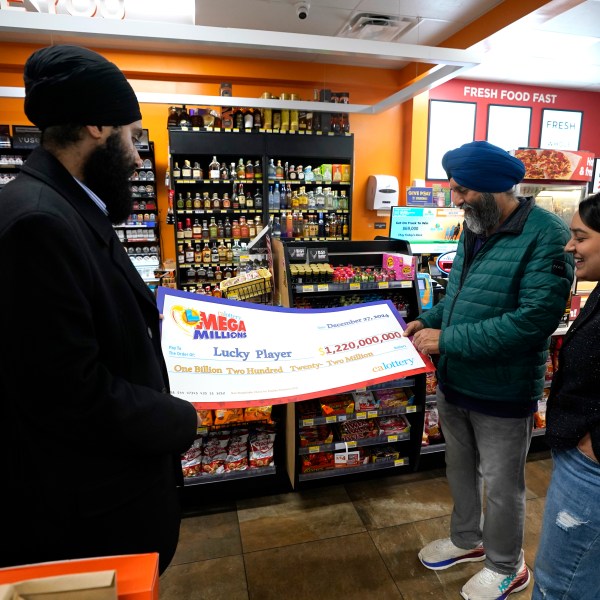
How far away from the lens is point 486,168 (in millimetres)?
1805

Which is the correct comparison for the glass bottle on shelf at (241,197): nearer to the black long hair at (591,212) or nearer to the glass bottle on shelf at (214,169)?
the glass bottle on shelf at (214,169)

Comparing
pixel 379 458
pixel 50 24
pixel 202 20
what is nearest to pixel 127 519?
pixel 379 458

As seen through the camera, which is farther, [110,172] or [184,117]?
[184,117]

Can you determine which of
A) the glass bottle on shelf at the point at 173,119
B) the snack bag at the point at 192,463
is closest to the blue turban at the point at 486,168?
the snack bag at the point at 192,463

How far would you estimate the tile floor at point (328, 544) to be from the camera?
7.20 ft

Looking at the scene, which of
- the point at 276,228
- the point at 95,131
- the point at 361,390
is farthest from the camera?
the point at 276,228

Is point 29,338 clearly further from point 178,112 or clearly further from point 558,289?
point 178,112

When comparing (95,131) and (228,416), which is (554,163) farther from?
(95,131)

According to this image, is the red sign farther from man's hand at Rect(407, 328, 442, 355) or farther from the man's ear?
the man's ear

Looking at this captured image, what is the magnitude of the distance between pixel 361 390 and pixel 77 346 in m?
2.22

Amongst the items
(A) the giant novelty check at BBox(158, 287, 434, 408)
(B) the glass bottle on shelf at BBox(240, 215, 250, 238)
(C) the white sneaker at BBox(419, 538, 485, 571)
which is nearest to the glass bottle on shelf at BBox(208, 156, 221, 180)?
(B) the glass bottle on shelf at BBox(240, 215, 250, 238)

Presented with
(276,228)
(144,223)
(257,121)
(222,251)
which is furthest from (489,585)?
(144,223)

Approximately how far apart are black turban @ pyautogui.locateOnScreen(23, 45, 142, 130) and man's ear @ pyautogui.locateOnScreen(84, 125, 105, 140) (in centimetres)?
2

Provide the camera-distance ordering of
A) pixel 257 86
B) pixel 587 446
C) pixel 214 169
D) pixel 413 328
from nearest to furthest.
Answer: pixel 587 446, pixel 413 328, pixel 214 169, pixel 257 86
